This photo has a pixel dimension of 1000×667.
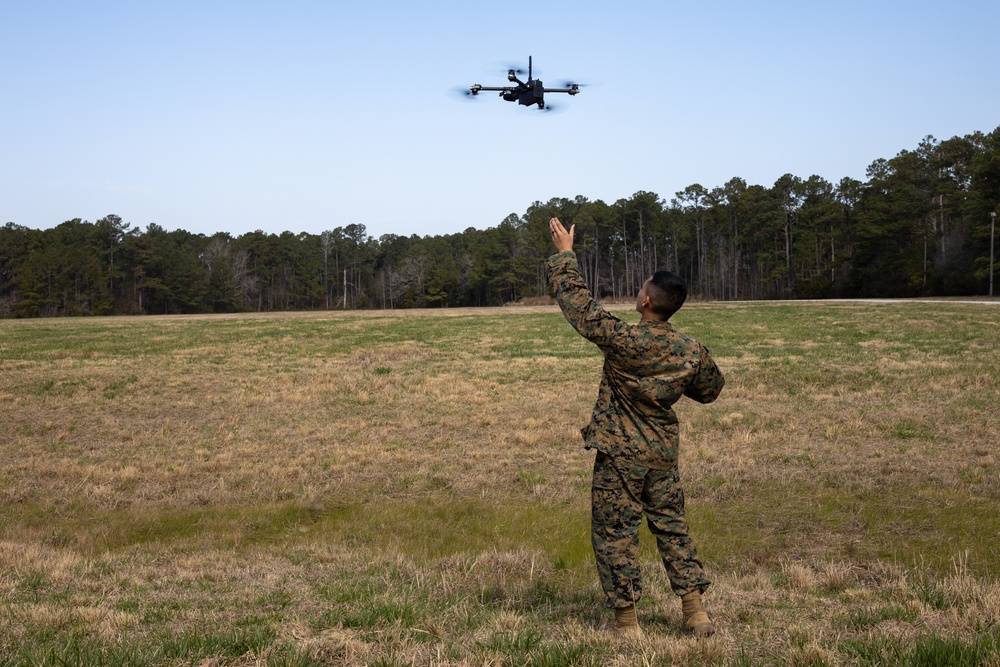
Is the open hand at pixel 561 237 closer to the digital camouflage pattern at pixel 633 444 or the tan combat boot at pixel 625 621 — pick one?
the digital camouflage pattern at pixel 633 444

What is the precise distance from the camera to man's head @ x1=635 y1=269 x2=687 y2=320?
477 centimetres

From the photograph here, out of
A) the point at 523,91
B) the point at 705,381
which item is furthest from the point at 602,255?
the point at 705,381

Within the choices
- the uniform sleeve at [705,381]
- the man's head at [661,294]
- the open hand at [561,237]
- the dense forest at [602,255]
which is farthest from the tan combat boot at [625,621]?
the dense forest at [602,255]

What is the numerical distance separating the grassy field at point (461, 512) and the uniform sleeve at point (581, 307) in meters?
1.80

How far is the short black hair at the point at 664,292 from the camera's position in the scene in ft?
15.6

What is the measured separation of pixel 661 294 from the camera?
15.7 ft

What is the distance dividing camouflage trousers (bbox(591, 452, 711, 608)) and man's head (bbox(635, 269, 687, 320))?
94cm

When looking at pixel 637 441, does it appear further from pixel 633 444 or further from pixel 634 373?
pixel 634 373

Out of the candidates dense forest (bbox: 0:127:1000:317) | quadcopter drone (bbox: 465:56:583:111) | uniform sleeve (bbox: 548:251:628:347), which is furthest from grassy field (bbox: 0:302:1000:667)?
dense forest (bbox: 0:127:1000:317)

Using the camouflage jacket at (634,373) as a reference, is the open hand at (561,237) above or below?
above

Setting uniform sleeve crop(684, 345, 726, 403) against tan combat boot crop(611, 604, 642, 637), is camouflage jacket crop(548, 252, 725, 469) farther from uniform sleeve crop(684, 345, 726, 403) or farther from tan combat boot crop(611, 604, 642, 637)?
tan combat boot crop(611, 604, 642, 637)

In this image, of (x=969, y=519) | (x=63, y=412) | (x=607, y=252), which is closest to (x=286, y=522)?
(x=969, y=519)

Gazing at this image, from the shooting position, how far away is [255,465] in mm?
13102

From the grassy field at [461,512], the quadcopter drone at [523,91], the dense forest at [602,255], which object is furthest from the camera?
the dense forest at [602,255]
